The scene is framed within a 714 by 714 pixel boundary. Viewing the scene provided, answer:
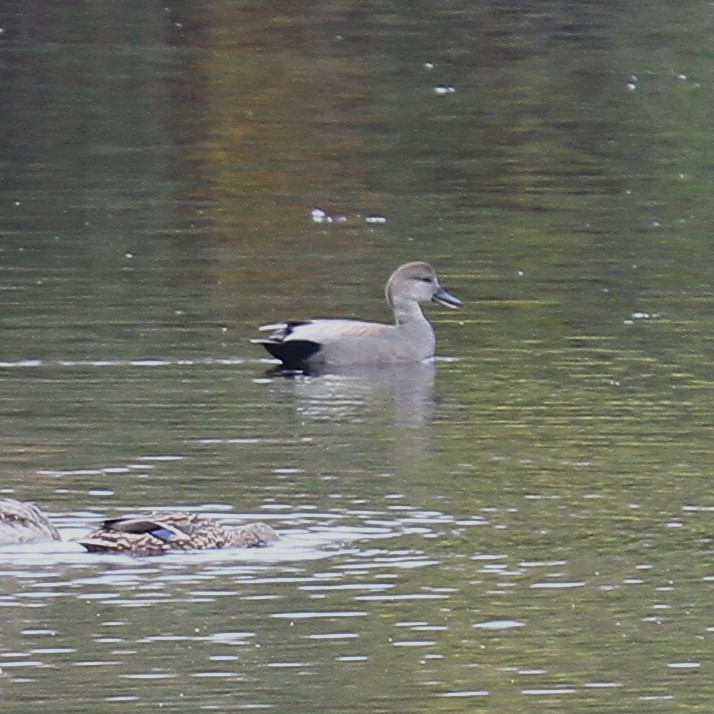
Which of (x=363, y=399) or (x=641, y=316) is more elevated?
(x=641, y=316)

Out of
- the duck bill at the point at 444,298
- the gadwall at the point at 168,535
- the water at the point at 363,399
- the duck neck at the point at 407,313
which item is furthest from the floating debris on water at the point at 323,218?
the gadwall at the point at 168,535

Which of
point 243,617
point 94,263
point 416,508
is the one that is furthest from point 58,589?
point 94,263

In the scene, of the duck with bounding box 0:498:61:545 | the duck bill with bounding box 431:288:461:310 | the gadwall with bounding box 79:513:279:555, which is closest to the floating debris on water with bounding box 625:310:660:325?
the duck bill with bounding box 431:288:461:310

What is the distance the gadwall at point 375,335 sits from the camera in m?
15.8

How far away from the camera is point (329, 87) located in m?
32.3

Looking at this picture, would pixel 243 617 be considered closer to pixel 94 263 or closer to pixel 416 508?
pixel 416 508

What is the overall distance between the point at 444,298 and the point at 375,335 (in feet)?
2.98

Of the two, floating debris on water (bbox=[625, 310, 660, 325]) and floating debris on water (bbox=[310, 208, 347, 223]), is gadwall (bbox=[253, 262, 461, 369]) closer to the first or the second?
floating debris on water (bbox=[625, 310, 660, 325])

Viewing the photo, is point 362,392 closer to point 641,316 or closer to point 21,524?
point 641,316

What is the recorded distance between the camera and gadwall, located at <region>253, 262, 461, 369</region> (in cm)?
1578

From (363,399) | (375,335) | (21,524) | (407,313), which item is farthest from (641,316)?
(21,524)

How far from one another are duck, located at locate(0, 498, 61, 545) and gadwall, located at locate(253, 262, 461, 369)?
16.6 ft

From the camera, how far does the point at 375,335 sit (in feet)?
53.4

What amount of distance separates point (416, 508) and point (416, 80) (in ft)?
70.2
